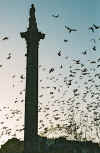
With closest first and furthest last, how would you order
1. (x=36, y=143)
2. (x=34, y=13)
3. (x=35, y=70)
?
(x=36, y=143) < (x=35, y=70) < (x=34, y=13)

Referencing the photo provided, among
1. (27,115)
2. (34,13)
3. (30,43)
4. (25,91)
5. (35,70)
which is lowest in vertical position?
(27,115)

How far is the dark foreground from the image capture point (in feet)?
191

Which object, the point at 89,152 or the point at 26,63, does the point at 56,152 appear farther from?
the point at 26,63

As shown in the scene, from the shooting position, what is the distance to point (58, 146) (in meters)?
58.9

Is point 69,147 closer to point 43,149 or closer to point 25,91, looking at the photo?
point 43,149

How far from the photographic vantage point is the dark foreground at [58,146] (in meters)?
58.2

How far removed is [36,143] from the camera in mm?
36969

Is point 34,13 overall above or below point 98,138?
above

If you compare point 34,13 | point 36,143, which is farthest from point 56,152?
point 34,13

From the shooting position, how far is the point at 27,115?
1485 inches

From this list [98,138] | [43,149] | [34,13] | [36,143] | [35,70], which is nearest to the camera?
[36,143]

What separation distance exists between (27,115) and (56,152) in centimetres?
2187

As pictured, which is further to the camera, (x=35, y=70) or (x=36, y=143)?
(x=35, y=70)

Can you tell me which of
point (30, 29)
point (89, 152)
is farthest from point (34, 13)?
point (89, 152)
